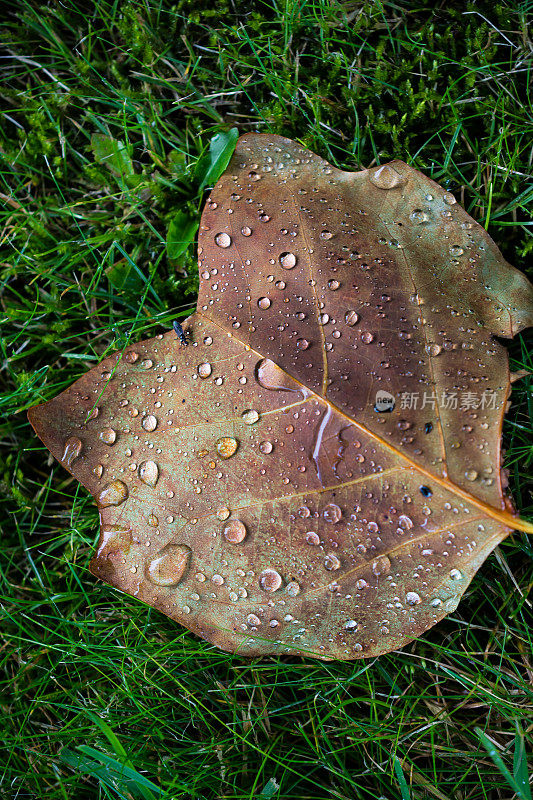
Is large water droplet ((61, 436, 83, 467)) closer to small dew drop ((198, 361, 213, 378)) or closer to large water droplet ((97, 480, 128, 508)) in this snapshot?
large water droplet ((97, 480, 128, 508))

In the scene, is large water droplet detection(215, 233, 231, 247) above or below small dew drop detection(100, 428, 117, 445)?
above

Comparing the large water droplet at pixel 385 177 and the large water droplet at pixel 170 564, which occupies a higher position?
the large water droplet at pixel 385 177

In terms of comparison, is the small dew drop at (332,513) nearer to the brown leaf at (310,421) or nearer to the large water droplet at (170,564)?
the brown leaf at (310,421)

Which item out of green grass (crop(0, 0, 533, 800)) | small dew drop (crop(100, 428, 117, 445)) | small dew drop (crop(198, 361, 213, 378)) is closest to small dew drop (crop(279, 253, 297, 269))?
small dew drop (crop(198, 361, 213, 378))

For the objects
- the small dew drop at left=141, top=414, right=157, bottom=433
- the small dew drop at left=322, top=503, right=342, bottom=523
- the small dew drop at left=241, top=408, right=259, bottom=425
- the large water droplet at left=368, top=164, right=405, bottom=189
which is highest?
the large water droplet at left=368, top=164, right=405, bottom=189

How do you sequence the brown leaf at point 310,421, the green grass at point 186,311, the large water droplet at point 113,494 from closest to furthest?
1. the brown leaf at point 310,421
2. the large water droplet at point 113,494
3. the green grass at point 186,311

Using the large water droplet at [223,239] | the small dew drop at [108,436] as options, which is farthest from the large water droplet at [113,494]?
the large water droplet at [223,239]

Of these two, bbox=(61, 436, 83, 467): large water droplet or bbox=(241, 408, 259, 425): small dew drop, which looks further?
bbox=(61, 436, 83, 467): large water droplet
